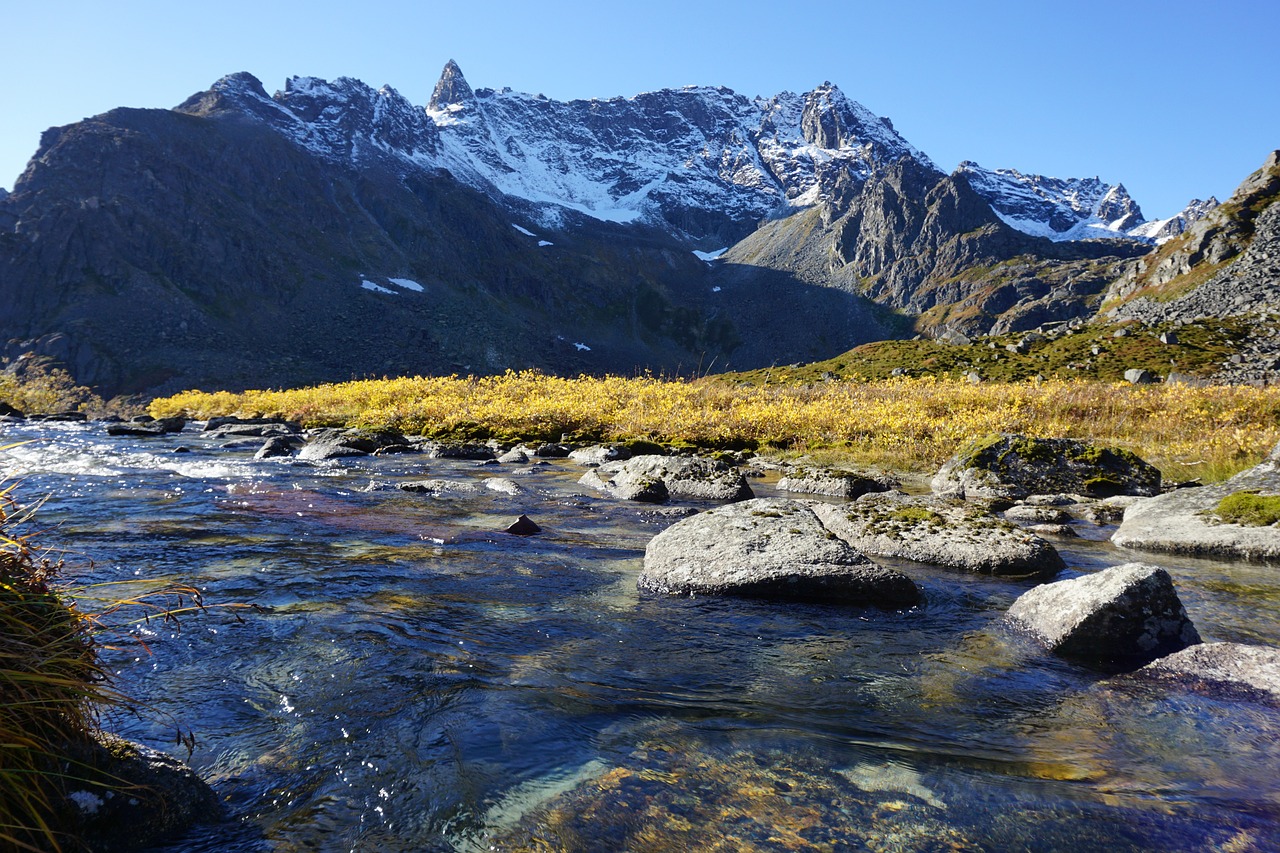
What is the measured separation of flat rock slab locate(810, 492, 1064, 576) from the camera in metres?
7.68

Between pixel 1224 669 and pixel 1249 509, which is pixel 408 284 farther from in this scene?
pixel 1224 669

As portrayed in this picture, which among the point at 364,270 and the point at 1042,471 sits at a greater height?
the point at 364,270

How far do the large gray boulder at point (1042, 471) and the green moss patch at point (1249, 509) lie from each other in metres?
3.82

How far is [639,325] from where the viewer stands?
594 feet

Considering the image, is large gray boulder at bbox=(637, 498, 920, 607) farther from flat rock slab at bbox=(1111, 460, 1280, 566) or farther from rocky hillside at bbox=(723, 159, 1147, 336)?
rocky hillside at bbox=(723, 159, 1147, 336)

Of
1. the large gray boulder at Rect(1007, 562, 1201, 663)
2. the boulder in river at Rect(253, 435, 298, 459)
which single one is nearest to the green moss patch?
the large gray boulder at Rect(1007, 562, 1201, 663)

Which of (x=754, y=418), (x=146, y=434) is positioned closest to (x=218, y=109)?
(x=146, y=434)

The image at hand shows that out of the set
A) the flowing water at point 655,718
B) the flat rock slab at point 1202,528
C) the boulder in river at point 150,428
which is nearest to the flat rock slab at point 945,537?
the flowing water at point 655,718

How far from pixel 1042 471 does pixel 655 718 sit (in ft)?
39.2

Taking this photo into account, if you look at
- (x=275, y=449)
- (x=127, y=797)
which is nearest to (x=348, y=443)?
(x=275, y=449)

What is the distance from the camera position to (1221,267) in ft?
192

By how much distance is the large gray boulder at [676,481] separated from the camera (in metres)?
12.8

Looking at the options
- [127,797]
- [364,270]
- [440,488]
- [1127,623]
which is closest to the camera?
[127,797]

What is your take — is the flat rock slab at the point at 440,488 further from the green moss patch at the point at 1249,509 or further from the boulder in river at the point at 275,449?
the green moss patch at the point at 1249,509
